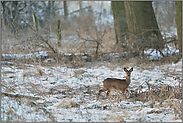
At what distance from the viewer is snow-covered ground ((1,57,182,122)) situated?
3893 millimetres

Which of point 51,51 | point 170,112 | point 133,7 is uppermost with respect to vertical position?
point 133,7

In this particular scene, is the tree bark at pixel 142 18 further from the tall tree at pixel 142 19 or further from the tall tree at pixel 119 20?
the tall tree at pixel 119 20

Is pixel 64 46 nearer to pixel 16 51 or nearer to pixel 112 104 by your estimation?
pixel 16 51

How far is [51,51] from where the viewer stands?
8.12 metres

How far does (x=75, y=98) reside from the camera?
4.93 metres

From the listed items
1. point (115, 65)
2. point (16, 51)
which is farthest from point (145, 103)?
point (16, 51)

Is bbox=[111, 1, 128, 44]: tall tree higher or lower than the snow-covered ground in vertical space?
higher

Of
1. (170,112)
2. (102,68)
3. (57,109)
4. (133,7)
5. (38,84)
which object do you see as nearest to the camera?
(170,112)

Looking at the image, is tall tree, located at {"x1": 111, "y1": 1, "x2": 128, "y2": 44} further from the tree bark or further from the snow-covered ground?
the snow-covered ground

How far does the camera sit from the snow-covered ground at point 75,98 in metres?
3.89

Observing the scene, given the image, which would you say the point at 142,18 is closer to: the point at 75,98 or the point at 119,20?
the point at 119,20

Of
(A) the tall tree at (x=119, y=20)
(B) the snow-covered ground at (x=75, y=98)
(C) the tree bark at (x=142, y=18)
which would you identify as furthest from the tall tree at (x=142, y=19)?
(B) the snow-covered ground at (x=75, y=98)

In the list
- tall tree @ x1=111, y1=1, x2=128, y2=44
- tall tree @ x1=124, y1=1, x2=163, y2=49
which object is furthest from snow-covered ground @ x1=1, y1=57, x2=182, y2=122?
tall tree @ x1=111, y1=1, x2=128, y2=44

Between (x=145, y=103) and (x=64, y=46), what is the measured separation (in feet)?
18.0
